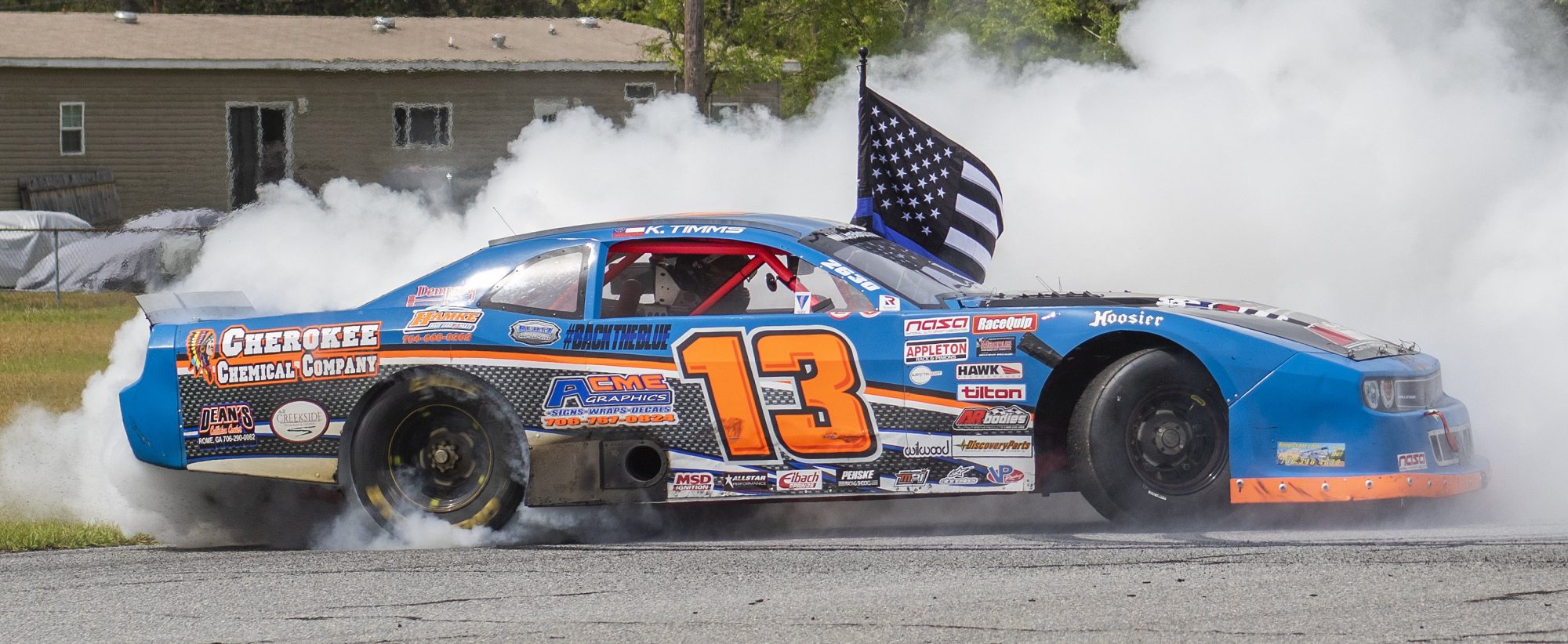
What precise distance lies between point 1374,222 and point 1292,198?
49 centimetres

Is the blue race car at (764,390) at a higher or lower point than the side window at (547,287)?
lower

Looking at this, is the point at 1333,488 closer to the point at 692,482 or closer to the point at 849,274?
the point at 849,274

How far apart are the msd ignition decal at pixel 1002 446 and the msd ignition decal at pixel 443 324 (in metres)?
2.05

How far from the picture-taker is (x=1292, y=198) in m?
10.7

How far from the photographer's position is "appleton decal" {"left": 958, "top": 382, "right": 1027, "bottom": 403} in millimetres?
6750

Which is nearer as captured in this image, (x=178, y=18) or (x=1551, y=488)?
(x=1551, y=488)

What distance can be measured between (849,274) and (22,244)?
2183 cm

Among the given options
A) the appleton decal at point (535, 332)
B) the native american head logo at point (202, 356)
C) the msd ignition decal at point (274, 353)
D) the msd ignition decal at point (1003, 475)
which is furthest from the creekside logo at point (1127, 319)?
the native american head logo at point (202, 356)

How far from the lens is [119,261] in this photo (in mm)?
24266

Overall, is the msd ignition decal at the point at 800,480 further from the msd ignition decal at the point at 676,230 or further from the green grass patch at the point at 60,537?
the green grass patch at the point at 60,537

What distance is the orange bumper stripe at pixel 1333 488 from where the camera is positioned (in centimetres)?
650

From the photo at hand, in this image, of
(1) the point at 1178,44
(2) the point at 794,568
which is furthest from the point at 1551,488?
(1) the point at 1178,44

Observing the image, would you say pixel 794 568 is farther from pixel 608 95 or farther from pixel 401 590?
pixel 608 95

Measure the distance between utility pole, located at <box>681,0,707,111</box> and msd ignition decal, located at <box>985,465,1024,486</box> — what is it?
1274 cm
